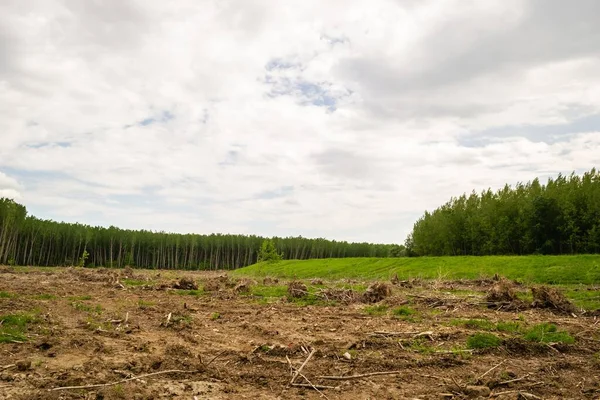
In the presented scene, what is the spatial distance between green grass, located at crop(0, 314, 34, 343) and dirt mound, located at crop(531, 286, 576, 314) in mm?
15950

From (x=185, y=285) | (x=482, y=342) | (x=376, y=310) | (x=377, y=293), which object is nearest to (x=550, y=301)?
(x=376, y=310)

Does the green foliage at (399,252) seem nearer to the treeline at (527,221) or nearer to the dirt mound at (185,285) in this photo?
the treeline at (527,221)

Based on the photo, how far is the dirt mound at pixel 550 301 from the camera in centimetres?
1561

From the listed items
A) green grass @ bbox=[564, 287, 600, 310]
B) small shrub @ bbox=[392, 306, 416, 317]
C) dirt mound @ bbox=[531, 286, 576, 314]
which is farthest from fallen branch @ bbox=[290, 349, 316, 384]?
Answer: green grass @ bbox=[564, 287, 600, 310]

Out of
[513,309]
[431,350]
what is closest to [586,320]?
[513,309]

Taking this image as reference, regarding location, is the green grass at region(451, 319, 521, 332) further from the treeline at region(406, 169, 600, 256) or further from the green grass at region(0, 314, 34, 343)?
the treeline at region(406, 169, 600, 256)

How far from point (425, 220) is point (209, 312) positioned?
7249 centimetres

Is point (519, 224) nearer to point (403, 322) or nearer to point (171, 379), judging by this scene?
point (403, 322)

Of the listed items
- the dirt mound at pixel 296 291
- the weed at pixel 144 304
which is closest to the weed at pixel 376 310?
the dirt mound at pixel 296 291

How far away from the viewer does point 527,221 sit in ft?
186

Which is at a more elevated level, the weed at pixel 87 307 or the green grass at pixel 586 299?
the green grass at pixel 586 299

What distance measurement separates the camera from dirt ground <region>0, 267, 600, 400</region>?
6926mm

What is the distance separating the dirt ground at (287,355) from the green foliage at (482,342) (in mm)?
149

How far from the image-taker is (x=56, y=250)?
90.5 meters
